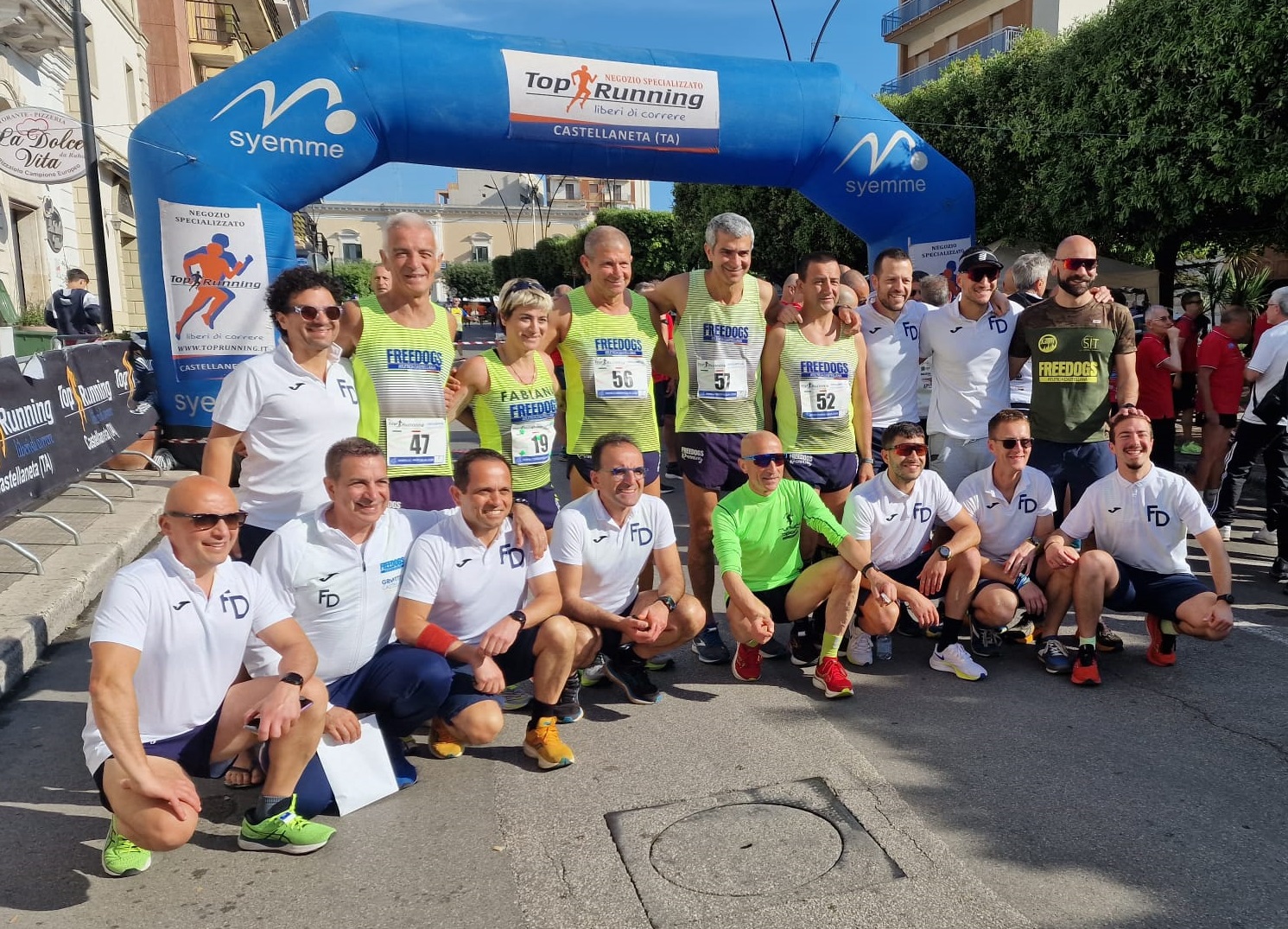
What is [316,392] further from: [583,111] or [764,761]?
[583,111]

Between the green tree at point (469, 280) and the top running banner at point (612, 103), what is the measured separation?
6734 cm

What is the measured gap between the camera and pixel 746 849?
110 inches

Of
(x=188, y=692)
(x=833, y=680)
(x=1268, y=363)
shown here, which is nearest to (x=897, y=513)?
(x=833, y=680)

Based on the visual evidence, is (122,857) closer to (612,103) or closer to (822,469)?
(822,469)

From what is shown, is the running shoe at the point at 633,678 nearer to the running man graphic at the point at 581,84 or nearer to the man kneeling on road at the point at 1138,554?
the man kneeling on road at the point at 1138,554

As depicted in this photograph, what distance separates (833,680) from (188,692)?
260 centimetres

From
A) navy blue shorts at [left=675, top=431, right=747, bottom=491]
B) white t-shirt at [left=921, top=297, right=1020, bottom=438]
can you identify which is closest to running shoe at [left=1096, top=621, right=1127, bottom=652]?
white t-shirt at [left=921, top=297, right=1020, bottom=438]

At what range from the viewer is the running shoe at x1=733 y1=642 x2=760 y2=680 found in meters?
4.27

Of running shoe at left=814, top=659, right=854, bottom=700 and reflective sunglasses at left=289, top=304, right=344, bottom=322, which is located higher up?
reflective sunglasses at left=289, top=304, right=344, bottom=322

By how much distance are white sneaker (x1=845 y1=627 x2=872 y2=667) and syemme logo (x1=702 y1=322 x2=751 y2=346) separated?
5.18ft

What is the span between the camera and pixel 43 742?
12.1 ft

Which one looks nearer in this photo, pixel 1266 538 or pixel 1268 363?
pixel 1268 363

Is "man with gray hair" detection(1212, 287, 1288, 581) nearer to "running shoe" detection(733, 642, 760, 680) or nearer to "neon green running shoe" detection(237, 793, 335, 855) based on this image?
"running shoe" detection(733, 642, 760, 680)

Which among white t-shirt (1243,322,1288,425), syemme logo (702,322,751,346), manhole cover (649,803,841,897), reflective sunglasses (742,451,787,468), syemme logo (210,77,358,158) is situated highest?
syemme logo (210,77,358,158)
